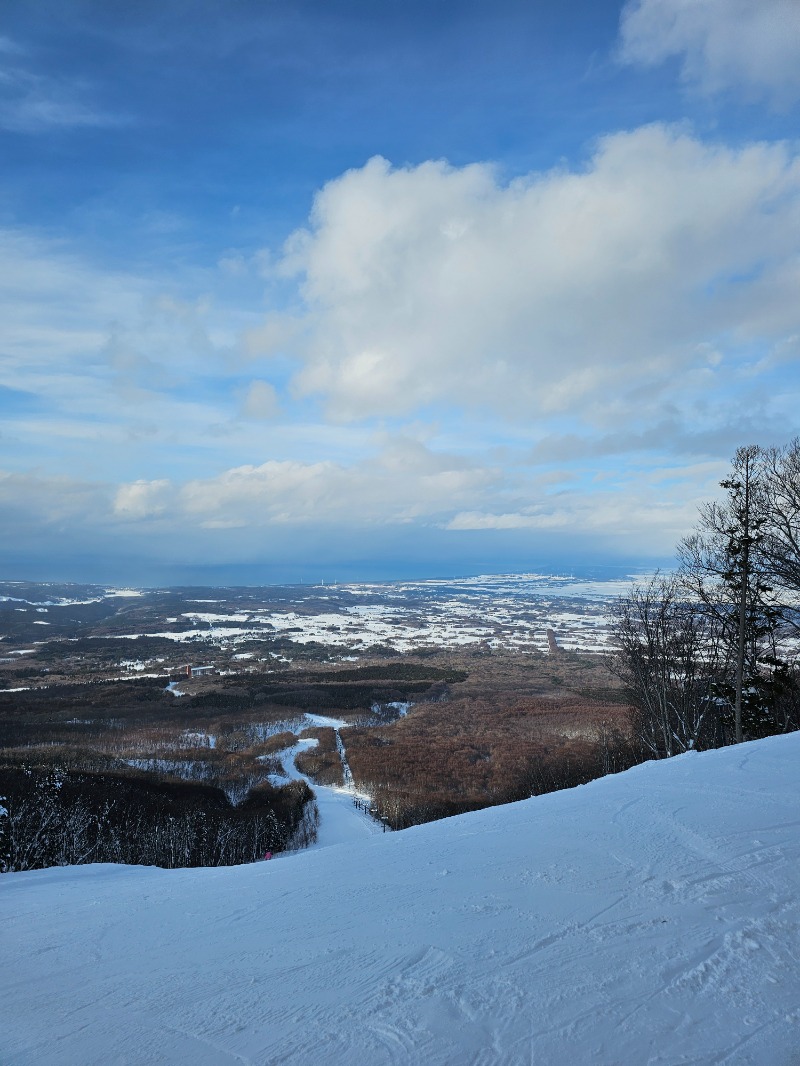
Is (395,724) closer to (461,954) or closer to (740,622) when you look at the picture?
(740,622)

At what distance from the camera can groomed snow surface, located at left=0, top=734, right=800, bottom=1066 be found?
2719 mm

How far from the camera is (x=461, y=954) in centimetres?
349

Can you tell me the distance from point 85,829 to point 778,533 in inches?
1134

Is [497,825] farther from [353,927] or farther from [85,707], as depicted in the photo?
[85,707]

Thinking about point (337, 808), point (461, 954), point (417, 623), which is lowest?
point (337, 808)

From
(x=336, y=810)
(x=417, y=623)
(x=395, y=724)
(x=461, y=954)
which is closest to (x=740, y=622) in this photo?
(x=461, y=954)

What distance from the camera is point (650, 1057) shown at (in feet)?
8.09

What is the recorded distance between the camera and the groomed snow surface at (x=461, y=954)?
2719mm

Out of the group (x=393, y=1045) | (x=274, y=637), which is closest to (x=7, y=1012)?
(x=393, y=1045)

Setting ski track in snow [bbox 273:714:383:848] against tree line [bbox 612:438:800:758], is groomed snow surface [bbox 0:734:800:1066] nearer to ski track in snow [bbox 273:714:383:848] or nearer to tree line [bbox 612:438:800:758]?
tree line [bbox 612:438:800:758]

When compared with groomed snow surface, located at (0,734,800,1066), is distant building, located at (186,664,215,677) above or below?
below

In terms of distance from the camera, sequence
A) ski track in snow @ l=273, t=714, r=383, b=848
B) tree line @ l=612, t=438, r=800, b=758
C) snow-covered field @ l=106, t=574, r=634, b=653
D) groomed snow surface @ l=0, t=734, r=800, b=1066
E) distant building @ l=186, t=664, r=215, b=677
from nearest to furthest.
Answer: groomed snow surface @ l=0, t=734, r=800, b=1066 → tree line @ l=612, t=438, r=800, b=758 → ski track in snow @ l=273, t=714, r=383, b=848 → distant building @ l=186, t=664, r=215, b=677 → snow-covered field @ l=106, t=574, r=634, b=653

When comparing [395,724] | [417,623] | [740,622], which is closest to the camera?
[740,622]

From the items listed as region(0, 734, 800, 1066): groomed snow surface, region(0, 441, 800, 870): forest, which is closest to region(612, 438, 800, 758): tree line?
region(0, 441, 800, 870): forest
